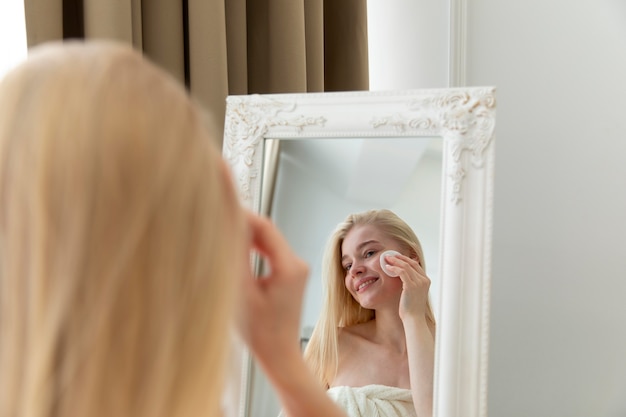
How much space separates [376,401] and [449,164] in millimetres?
385

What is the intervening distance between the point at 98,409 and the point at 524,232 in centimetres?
132

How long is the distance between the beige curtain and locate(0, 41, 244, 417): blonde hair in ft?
2.53

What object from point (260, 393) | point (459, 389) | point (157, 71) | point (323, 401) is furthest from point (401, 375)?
point (157, 71)

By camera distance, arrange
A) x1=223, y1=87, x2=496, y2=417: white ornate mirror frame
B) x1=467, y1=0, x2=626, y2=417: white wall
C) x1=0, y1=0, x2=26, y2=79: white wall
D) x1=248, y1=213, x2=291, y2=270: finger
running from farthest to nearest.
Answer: x1=467, y1=0, x2=626, y2=417: white wall → x1=0, y1=0, x2=26, y2=79: white wall → x1=223, y1=87, x2=496, y2=417: white ornate mirror frame → x1=248, y1=213, x2=291, y2=270: finger

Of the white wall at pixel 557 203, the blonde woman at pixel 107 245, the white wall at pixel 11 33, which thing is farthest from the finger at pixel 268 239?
the white wall at pixel 557 203

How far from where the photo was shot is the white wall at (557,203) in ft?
5.73

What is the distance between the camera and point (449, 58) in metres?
1.79

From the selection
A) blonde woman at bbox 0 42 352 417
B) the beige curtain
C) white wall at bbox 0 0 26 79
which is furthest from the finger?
white wall at bbox 0 0 26 79

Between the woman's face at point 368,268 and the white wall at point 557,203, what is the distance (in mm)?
546

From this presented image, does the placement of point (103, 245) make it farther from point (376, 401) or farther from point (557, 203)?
point (557, 203)

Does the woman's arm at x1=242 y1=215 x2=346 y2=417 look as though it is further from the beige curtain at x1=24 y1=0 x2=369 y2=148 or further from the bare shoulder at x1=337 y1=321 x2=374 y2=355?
the beige curtain at x1=24 y1=0 x2=369 y2=148

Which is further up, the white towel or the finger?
the finger

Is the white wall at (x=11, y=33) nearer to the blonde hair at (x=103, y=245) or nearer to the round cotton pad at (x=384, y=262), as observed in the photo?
the round cotton pad at (x=384, y=262)

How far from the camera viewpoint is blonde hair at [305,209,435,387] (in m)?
1.30
